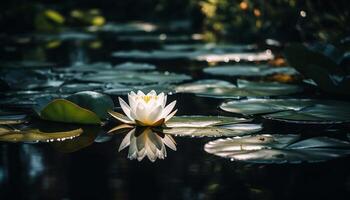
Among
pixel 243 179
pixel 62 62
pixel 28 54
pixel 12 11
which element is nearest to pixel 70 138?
pixel 243 179

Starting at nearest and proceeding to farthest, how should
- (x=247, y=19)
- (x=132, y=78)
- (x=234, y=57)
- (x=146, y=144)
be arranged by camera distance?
(x=146, y=144)
(x=132, y=78)
(x=234, y=57)
(x=247, y=19)

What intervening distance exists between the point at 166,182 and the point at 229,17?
17.7ft

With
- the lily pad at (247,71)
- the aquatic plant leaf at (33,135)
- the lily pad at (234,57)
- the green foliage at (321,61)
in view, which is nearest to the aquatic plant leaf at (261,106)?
the green foliage at (321,61)

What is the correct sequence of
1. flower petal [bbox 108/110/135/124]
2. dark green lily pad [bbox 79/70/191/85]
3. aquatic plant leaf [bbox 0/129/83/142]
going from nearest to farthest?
aquatic plant leaf [bbox 0/129/83/142]
flower petal [bbox 108/110/135/124]
dark green lily pad [bbox 79/70/191/85]

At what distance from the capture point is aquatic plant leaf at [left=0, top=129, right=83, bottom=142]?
1.68m

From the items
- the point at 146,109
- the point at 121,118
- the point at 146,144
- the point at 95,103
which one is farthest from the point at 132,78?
the point at 146,144

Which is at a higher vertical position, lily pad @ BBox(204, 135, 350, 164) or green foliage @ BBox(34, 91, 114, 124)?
green foliage @ BBox(34, 91, 114, 124)

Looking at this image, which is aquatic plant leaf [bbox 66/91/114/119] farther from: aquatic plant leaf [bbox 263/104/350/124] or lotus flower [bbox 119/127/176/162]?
aquatic plant leaf [bbox 263/104/350/124]

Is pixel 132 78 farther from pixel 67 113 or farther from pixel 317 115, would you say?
pixel 317 115

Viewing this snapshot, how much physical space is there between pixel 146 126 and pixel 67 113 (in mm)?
282

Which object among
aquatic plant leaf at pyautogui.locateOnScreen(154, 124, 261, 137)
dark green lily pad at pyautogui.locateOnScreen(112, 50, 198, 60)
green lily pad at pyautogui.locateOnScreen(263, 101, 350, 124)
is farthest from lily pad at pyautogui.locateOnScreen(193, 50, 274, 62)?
aquatic plant leaf at pyautogui.locateOnScreen(154, 124, 261, 137)

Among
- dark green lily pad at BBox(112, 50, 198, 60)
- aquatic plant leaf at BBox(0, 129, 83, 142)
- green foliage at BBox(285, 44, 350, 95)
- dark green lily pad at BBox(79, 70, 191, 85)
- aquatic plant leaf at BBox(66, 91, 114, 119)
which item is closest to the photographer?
aquatic plant leaf at BBox(0, 129, 83, 142)

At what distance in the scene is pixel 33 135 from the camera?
1720mm

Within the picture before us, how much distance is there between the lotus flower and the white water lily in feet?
0.13
